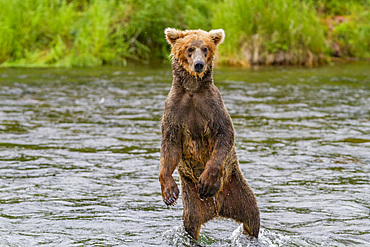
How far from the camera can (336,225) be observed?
5000 mm

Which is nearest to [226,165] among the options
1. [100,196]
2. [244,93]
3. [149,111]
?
[100,196]

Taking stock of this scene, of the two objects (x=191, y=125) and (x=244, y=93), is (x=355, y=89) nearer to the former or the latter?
(x=244, y=93)

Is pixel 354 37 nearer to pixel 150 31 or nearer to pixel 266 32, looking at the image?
pixel 266 32

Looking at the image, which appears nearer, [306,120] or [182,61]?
[182,61]

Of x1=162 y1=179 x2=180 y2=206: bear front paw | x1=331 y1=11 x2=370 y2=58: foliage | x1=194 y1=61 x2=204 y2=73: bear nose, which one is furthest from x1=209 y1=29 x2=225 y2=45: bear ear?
x1=331 y1=11 x2=370 y2=58: foliage

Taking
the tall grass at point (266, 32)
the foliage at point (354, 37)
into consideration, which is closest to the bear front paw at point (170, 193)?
the tall grass at point (266, 32)

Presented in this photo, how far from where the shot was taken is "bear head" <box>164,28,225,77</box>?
168 inches

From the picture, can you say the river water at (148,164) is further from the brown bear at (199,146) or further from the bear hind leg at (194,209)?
the brown bear at (199,146)

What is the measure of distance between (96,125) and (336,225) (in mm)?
5520

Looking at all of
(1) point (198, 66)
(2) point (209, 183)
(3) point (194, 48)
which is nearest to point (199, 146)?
(2) point (209, 183)

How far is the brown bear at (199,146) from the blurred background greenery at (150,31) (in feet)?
45.6

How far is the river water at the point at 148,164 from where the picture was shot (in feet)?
15.9

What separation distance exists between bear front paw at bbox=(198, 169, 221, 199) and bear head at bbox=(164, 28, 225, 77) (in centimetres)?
77

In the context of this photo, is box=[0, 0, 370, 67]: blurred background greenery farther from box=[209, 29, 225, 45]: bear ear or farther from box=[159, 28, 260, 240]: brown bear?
box=[159, 28, 260, 240]: brown bear
